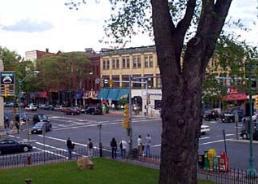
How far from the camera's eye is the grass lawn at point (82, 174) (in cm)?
2608

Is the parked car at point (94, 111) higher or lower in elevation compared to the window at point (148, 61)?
lower

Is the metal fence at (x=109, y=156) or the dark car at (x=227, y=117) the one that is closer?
the metal fence at (x=109, y=156)

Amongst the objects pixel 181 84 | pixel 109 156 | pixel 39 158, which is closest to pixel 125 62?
pixel 39 158

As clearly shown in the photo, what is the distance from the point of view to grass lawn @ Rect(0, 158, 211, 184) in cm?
2608

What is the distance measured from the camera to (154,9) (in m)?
10.5

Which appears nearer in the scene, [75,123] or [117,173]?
[117,173]

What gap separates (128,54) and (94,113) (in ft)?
42.0

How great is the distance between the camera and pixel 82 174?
93.7ft

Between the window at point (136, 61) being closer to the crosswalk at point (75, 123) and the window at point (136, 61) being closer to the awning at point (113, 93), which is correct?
the awning at point (113, 93)

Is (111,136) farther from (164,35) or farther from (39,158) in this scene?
(164,35)

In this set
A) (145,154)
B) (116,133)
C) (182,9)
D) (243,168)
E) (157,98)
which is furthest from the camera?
(157,98)

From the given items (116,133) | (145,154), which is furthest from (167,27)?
(116,133)

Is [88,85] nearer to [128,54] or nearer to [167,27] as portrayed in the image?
[128,54]

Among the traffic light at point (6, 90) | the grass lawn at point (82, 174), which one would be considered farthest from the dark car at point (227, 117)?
the grass lawn at point (82, 174)
